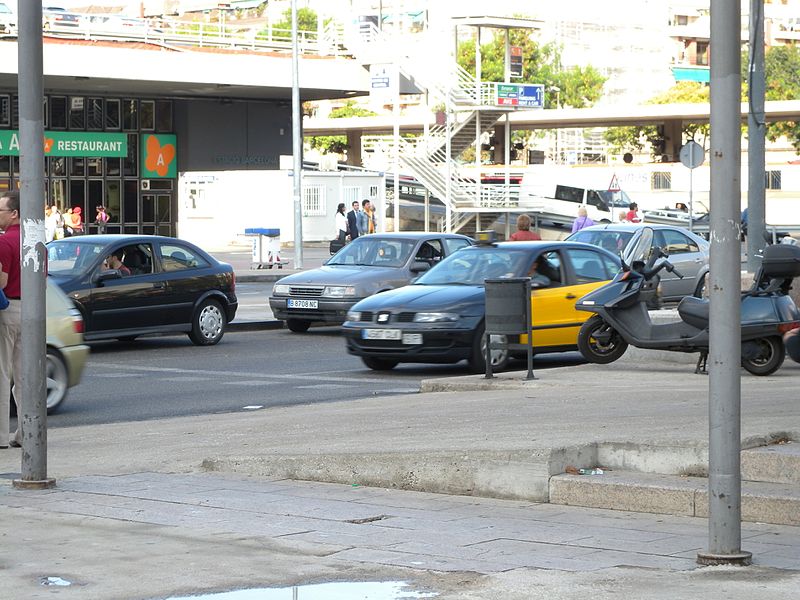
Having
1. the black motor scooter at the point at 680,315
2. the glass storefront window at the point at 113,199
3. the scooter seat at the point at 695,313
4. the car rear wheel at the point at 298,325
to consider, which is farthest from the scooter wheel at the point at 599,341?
the glass storefront window at the point at 113,199

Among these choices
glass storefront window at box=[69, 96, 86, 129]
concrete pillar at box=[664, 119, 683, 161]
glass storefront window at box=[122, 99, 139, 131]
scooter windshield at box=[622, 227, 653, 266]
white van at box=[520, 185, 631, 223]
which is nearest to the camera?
scooter windshield at box=[622, 227, 653, 266]

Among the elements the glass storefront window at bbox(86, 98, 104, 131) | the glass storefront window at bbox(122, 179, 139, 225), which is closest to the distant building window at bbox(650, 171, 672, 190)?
the glass storefront window at bbox(122, 179, 139, 225)

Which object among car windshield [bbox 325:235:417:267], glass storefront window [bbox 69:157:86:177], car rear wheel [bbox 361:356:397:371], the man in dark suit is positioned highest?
glass storefront window [bbox 69:157:86:177]

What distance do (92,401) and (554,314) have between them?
5.44 meters

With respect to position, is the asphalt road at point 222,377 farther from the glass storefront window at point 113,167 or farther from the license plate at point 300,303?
the glass storefront window at point 113,167

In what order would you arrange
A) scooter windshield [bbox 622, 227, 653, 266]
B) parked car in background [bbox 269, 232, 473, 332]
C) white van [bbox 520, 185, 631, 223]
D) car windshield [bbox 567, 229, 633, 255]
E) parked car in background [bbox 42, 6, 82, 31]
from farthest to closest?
white van [bbox 520, 185, 631, 223] < parked car in background [bbox 42, 6, 82, 31] < car windshield [bbox 567, 229, 633, 255] < parked car in background [bbox 269, 232, 473, 332] < scooter windshield [bbox 622, 227, 653, 266]

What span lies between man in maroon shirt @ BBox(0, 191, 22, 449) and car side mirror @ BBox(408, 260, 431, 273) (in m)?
10.4

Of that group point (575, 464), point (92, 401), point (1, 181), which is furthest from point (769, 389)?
point (1, 181)

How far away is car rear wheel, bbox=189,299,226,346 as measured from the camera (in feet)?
64.9

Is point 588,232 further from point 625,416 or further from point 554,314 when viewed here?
point 625,416

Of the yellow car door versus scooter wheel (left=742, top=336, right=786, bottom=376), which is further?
the yellow car door

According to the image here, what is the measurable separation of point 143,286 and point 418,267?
410 cm

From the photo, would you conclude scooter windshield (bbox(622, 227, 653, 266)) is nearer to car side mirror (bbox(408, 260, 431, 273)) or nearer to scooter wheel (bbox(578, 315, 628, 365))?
scooter wheel (bbox(578, 315, 628, 365))

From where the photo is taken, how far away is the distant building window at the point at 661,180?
275 feet
